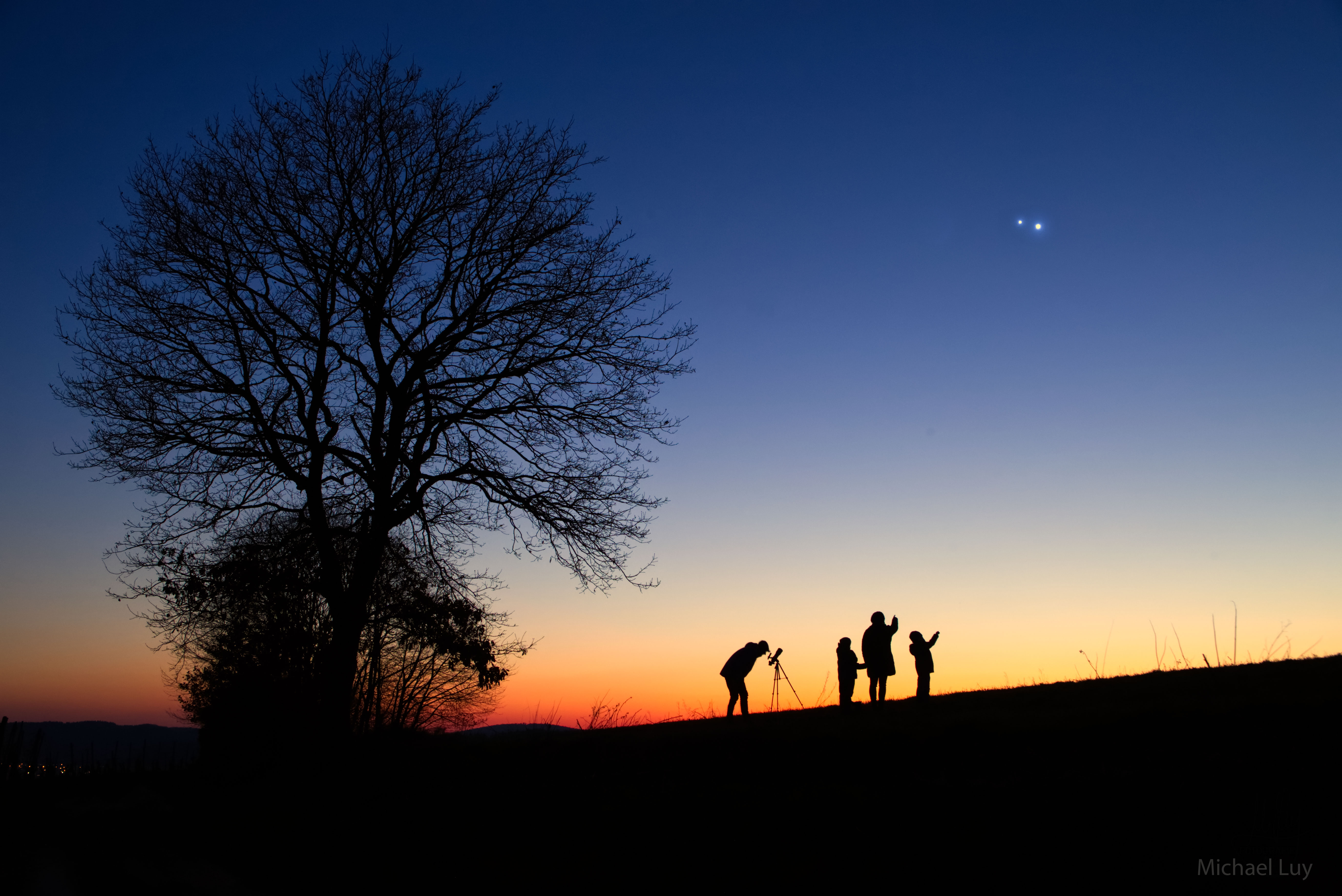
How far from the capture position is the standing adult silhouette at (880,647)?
15.0m

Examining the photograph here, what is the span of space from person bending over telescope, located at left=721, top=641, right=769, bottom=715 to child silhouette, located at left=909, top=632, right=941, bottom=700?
287cm

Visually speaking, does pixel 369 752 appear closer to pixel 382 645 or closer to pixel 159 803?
pixel 159 803

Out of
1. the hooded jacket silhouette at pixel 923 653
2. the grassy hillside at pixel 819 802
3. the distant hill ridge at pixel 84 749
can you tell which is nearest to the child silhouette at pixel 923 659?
the hooded jacket silhouette at pixel 923 653

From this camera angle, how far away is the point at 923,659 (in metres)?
15.0

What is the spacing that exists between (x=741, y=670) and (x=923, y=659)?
3485 millimetres

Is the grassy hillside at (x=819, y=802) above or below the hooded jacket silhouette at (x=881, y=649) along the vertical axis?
below

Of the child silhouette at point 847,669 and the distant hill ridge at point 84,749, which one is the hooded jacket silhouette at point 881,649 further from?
the distant hill ridge at point 84,749

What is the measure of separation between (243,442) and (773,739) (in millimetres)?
10143

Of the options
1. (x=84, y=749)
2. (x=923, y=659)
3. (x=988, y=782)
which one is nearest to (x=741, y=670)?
(x=923, y=659)

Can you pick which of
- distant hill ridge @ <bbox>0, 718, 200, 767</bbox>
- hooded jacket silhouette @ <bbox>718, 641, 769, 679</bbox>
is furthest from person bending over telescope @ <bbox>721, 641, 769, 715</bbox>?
distant hill ridge @ <bbox>0, 718, 200, 767</bbox>

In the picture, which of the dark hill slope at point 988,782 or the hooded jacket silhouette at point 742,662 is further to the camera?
the hooded jacket silhouette at point 742,662

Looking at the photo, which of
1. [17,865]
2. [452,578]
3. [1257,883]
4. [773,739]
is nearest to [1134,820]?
[1257,883]

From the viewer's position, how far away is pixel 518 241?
1462 centimetres

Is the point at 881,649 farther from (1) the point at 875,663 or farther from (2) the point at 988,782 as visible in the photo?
(2) the point at 988,782
